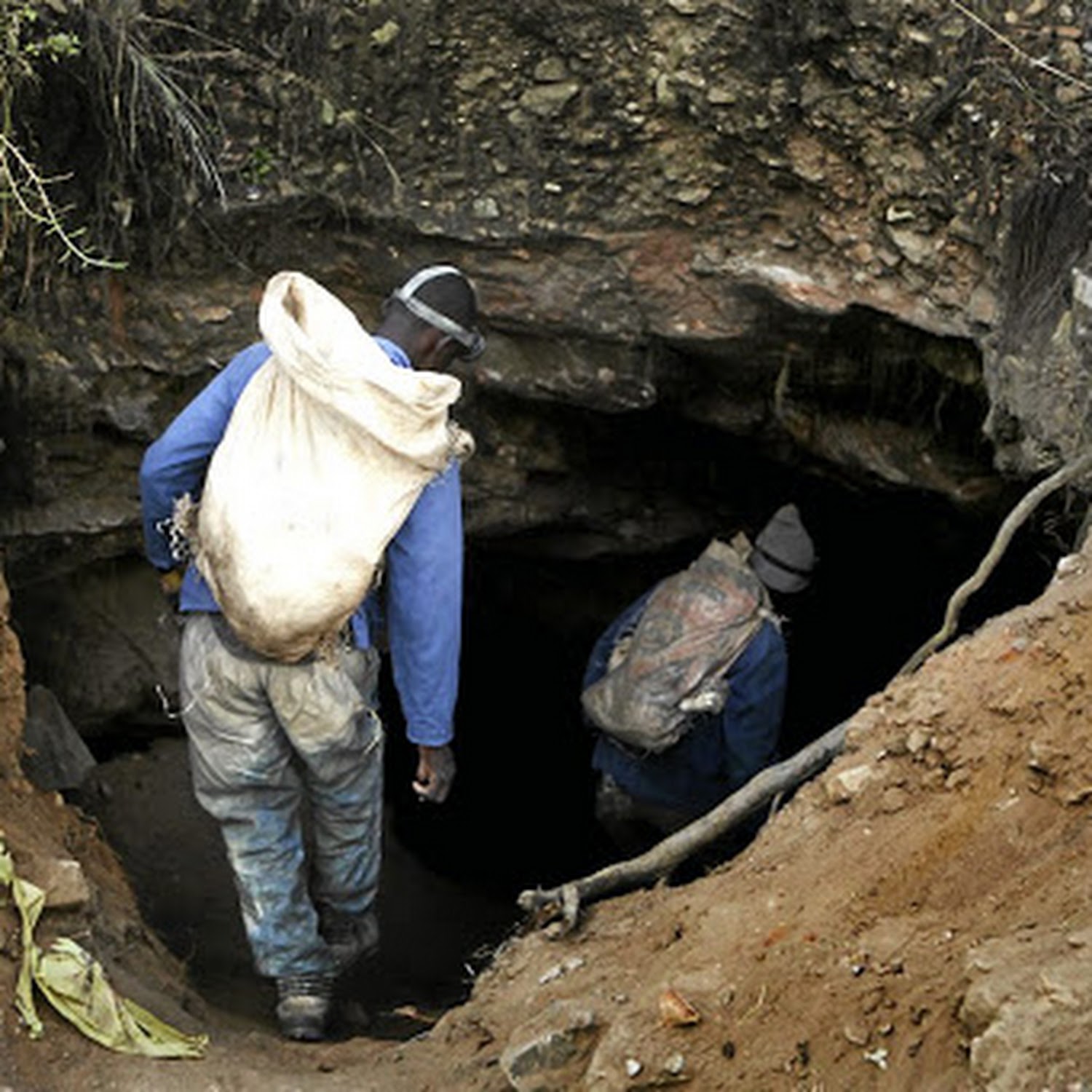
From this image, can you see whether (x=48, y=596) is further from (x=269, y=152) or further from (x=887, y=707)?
(x=887, y=707)

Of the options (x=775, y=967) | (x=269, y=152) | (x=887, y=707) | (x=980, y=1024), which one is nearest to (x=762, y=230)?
(x=269, y=152)

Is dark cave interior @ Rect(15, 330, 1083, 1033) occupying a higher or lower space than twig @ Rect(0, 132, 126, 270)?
lower

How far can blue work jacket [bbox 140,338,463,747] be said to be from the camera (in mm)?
4082

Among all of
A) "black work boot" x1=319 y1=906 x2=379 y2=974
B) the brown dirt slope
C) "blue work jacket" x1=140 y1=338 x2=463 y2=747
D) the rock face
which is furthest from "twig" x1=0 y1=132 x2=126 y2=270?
"black work boot" x1=319 y1=906 x2=379 y2=974

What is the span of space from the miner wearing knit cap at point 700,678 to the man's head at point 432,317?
146 cm

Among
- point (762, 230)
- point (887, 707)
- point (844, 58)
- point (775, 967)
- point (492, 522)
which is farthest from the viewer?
point (492, 522)

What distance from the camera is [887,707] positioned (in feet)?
13.3

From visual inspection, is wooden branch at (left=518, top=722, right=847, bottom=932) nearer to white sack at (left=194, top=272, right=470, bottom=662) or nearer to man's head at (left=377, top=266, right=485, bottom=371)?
white sack at (left=194, top=272, right=470, bottom=662)

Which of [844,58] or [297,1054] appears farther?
[844,58]

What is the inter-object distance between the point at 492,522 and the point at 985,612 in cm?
209

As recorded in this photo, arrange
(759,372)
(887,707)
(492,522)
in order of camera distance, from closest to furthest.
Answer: (887,707), (759,372), (492,522)

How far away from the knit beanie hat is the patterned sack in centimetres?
6

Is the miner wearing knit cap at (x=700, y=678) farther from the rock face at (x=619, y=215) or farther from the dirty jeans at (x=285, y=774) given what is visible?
the dirty jeans at (x=285, y=774)

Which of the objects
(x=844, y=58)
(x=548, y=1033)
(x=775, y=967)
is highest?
(x=844, y=58)
